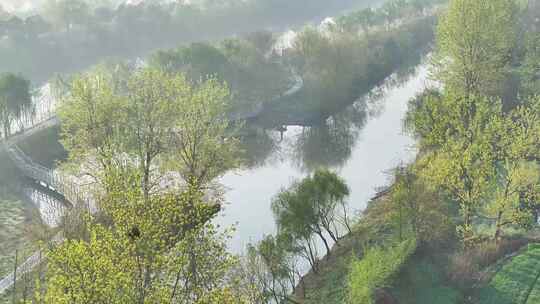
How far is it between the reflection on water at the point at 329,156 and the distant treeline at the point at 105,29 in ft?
166

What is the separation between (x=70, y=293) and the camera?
19.1 m

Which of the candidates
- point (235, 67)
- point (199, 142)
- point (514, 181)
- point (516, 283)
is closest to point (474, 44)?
point (514, 181)

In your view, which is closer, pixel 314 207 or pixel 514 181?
pixel 514 181

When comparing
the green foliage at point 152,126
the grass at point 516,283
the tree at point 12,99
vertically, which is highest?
the tree at point 12,99

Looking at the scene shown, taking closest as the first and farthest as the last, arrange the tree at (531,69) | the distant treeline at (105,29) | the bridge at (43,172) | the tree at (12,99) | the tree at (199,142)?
1. the bridge at (43,172)
2. the tree at (199,142)
3. the tree at (531,69)
4. the tree at (12,99)
5. the distant treeline at (105,29)

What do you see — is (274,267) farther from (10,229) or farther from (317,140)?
(317,140)

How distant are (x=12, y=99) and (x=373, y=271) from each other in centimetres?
4598

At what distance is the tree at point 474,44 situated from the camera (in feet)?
174

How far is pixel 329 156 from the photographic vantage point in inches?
2400

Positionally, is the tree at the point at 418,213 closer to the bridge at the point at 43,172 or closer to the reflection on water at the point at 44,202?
the bridge at the point at 43,172

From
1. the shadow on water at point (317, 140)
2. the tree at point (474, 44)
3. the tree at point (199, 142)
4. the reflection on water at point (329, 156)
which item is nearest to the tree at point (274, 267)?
the reflection on water at point (329, 156)

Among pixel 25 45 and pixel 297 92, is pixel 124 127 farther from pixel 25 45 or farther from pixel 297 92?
pixel 25 45

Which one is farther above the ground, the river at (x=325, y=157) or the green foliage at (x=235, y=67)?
the green foliage at (x=235, y=67)

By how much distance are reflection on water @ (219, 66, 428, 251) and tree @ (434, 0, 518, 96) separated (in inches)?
316
